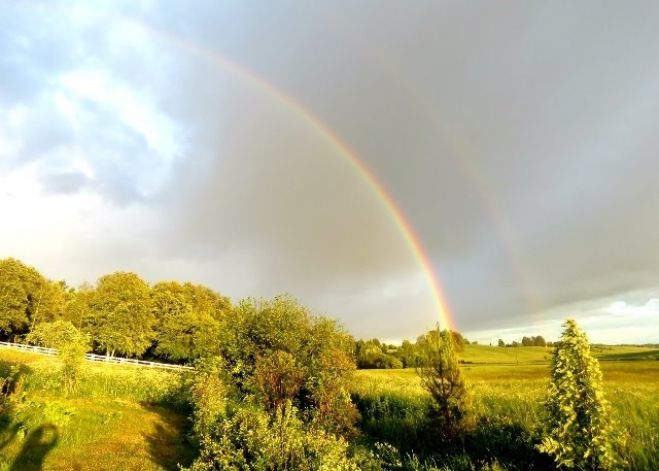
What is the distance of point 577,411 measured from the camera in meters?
9.90

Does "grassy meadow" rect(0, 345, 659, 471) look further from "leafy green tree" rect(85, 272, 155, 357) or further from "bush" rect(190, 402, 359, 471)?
"leafy green tree" rect(85, 272, 155, 357)

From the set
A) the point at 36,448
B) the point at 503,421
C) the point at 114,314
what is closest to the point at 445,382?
the point at 503,421

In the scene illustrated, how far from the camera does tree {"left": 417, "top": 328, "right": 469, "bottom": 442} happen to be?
1872 centimetres

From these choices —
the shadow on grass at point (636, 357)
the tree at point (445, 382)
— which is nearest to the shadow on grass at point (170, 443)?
the tree at point (445, 382)

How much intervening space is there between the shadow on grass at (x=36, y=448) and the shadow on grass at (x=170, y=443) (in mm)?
3766

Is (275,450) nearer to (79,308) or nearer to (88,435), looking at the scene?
Answer: (88,435)

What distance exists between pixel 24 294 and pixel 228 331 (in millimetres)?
60388

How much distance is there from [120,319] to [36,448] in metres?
59.5

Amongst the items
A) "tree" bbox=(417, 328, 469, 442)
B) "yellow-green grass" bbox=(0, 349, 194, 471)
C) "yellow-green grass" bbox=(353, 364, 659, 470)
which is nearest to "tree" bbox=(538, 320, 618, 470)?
"yellow-green grass" bbox=(353, 364, 659, 470)

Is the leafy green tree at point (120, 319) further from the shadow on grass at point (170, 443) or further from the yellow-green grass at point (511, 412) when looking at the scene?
the yellow-green grass at point (511, 412)

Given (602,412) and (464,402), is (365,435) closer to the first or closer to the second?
(464,402)

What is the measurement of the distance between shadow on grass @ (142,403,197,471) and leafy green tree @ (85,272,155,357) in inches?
1869

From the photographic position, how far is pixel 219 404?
70.6ft

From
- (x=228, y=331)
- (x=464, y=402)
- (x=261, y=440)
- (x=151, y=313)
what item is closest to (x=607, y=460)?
(x=261, y=440)
